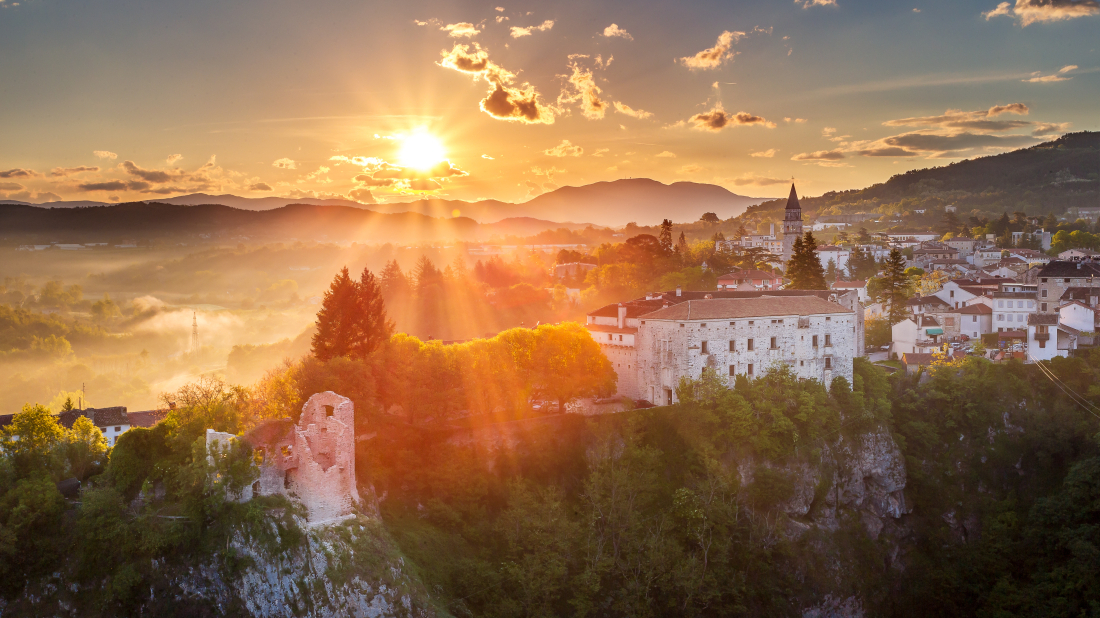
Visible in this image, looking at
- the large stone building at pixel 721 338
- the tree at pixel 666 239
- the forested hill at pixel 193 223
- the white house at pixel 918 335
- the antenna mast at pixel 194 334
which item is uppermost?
the forested hill at pixel 193 223

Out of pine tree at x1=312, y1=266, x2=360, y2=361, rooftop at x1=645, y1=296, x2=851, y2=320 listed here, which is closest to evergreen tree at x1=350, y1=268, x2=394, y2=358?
pine tree at x1=312, y1=266, x2=360, y2=361

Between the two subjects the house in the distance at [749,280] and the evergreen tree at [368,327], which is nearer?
the evergreen tree at [368,327]

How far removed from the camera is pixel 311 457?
30.4 metres

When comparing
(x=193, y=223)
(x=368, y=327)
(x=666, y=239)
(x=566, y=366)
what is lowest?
(x=566, y=366)

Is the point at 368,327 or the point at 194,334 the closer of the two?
the point at 368,327

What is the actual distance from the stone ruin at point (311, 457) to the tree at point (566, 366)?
15715 mm

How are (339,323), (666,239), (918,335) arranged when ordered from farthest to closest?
(666,239) → (918,335) → (339,323)

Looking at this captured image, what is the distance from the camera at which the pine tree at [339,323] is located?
4134cm

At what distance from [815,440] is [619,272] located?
1423 inches

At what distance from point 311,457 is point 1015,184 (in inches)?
7543

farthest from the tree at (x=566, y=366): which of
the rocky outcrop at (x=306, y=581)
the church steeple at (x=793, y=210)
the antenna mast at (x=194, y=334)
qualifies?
the antenna mast at (x=194, y=334)

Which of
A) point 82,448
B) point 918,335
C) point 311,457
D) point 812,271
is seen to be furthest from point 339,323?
point 918,335

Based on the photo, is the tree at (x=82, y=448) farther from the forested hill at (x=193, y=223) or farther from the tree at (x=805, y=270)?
the forested hill at (x=193, y=223)

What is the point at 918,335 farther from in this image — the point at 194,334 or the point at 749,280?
the point at 194,334
